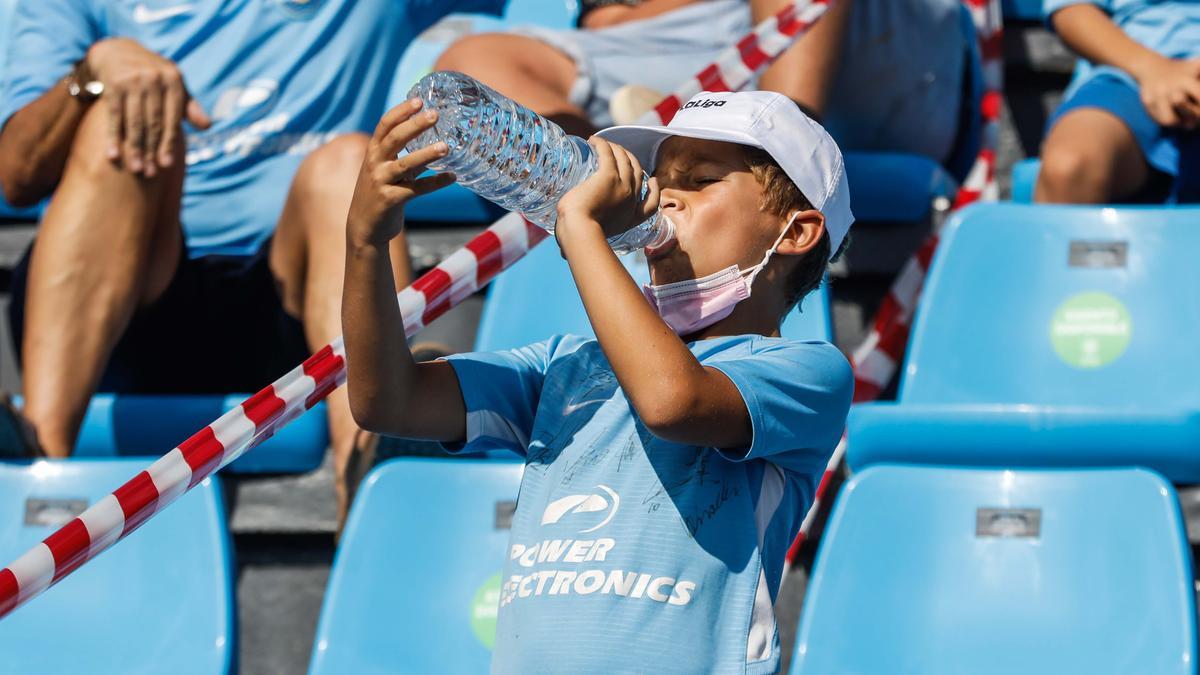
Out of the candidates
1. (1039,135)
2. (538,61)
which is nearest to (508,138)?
(538,61)

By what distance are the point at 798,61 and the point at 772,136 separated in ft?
4.78

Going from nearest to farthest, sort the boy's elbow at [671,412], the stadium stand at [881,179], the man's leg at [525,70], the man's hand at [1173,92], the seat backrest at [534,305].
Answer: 1. the boy's elbow at [671,412]
2. the seat backrest at [534,305]
3. the man's hand at [1173,92]
4. the man's leg at [525,70]
5. the stadium stand at [881,179]

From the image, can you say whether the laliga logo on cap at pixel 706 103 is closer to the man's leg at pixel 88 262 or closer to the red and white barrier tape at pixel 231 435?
the red and white barrier tape at pixel 231 435

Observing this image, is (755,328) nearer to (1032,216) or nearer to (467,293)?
(467,293)

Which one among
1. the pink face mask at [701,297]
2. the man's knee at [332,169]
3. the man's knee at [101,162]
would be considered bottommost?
the man's knee at [332,169]

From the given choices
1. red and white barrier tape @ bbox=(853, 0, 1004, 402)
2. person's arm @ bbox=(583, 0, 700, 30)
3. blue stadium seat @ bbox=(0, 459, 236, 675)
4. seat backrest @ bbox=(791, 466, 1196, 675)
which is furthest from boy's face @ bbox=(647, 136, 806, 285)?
person's arm @ bbox=(583, 0, 700, 30)

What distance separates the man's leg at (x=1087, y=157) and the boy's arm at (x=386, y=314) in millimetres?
1664

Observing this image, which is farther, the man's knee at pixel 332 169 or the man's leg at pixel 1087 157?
the man's leg at pixel 1087 157

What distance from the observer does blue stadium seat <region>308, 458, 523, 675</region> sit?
7.67 feet

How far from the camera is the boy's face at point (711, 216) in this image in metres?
1.73

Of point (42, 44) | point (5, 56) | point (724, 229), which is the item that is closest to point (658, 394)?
point (724, 229)

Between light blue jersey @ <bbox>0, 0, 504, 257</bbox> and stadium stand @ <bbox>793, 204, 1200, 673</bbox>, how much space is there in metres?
1.27

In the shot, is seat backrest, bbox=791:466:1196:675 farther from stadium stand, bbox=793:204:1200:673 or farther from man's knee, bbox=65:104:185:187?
man's knee, bbox=65:104:185:187

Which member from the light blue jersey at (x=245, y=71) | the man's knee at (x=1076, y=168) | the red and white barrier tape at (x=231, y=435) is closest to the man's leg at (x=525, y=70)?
the light blue jersey at (x=245, y=71)
